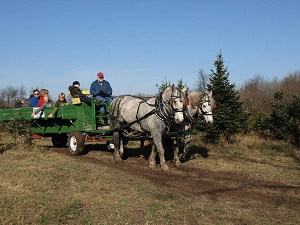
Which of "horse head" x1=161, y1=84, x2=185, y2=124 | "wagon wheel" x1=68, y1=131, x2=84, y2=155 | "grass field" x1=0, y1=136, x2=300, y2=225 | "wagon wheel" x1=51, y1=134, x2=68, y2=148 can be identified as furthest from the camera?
"wagon wheel" x1=51, y1=134, x2=68, y2=148

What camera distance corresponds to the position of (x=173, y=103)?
1009 cm

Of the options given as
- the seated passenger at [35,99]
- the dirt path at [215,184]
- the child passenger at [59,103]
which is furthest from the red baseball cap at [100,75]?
the seated passenger at [35,99]

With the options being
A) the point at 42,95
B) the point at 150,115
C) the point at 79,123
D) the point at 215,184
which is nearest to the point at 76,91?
the point at 79,123

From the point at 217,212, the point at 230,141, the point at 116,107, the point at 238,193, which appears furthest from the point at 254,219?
the point at 230,141

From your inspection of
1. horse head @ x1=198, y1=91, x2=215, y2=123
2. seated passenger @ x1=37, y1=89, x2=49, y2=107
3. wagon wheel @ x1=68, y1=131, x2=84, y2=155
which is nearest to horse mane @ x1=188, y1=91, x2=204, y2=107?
horse head @ x1=198, y1=91, x2=215, y2=123

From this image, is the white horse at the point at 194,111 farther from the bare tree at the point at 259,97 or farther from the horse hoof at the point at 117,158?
the bare tree at the point at 259,97

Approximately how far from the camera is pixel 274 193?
315 inches

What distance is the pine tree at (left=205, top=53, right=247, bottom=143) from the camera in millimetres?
16125

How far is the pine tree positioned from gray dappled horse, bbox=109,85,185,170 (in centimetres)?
530

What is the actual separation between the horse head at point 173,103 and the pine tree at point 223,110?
20.2 ft

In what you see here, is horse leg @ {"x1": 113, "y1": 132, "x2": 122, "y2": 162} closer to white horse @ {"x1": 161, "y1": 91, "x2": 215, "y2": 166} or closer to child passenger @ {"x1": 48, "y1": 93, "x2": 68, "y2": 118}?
white horse @ {"x1": 161, "y1": 91, "x2": 215, "y2": 166}

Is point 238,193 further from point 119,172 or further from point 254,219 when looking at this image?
point 119,172

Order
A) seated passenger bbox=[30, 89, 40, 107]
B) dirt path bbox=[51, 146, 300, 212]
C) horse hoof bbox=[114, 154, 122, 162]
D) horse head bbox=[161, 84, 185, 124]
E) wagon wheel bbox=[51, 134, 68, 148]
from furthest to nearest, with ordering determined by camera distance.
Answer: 1. wagon wheel bbox=[51, 134, 68, 148]
2. seated passenger bbox=[30, 89, 40, 107]
3. horse hoof bbox=[114, 154, 122, 162]
4. horse head bbox=[161, 84, 185, 124]
5. dirt path bbox=[51, 146, 300, 212]

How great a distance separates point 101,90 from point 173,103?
3.40 m
